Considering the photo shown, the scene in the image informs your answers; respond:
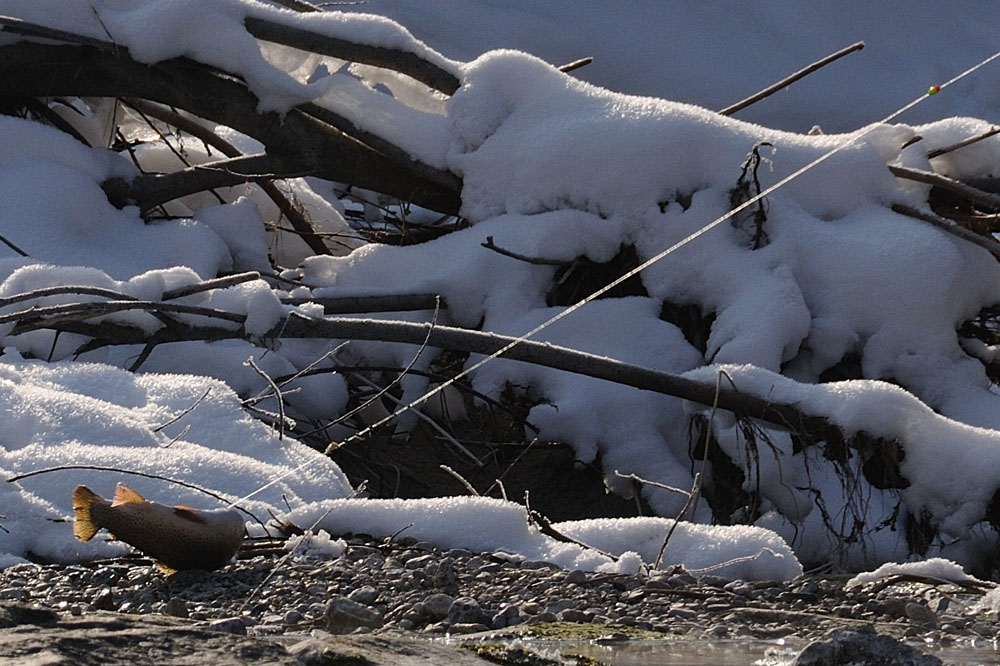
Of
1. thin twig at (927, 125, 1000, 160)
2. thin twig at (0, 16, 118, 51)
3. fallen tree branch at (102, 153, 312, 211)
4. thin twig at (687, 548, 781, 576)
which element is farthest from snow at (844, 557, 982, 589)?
thin twig at (0, 16, 118, 51)

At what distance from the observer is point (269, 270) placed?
5832mm

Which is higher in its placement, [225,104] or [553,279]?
[225,104]

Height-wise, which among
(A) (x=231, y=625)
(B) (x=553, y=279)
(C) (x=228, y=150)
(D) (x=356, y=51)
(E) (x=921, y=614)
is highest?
(D) (x=356, y=51)

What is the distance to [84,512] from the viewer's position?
2.73 m

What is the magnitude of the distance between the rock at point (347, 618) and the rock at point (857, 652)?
2.74 ft

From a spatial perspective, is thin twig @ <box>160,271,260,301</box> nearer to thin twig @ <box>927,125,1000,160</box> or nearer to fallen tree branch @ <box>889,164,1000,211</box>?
fallen tree branch @ <box>889,164,1000,211</box>

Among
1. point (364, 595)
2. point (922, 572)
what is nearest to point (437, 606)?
point (364, 595)

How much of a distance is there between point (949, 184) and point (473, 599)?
130 inches

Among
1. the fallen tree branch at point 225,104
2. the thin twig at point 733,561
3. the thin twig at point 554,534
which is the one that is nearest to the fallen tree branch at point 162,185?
the fallen tree branch at point 225,104

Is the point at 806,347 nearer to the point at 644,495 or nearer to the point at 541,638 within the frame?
the point at 644,495

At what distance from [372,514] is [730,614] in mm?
968

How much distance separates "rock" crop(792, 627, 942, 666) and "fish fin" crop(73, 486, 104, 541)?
58.1 inches

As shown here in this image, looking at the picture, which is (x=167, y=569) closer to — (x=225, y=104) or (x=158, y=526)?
(x=158, y=526)

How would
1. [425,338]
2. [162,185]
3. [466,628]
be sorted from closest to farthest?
[466,628] < [425,338] < [162,185]
